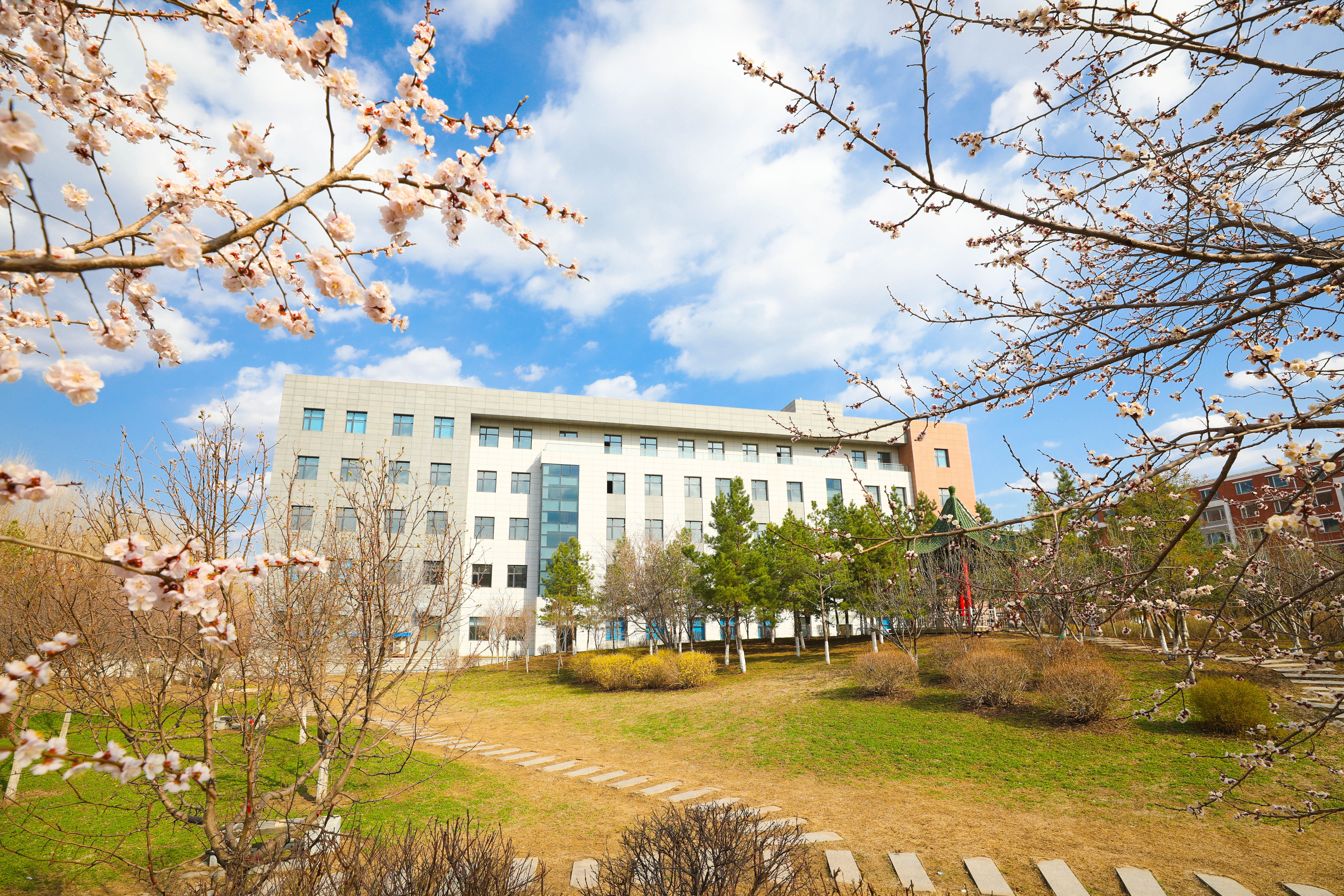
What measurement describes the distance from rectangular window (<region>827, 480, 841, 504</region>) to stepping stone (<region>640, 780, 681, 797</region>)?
29020 millimetres

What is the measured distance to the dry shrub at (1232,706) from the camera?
10383 millimetres

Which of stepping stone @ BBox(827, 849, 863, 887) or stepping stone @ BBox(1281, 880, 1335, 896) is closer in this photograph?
stepping stone @ BBox(1281, 880, 1335, 896)

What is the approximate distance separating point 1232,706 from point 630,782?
408 inches

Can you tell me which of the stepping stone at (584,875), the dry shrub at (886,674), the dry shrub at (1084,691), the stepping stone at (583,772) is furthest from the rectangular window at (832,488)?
the stepping stone at (584,875)

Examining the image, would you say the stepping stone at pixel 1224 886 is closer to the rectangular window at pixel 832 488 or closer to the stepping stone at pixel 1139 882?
the stepping stone at pixel 1139 882

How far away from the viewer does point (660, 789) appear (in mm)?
9680

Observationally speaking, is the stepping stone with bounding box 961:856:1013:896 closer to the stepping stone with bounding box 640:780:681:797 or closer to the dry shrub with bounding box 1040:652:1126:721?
the stepping stone with bounding box 640:780:681:797

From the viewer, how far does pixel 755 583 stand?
24609 mm

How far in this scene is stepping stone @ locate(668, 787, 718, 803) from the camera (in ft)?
29.6

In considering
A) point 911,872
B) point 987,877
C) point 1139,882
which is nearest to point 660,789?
point 911,872

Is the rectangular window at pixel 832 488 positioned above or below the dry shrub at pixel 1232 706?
above

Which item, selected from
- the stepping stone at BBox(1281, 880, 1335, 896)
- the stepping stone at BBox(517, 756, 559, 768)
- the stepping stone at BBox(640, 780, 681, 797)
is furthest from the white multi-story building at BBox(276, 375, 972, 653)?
the stepping stone at BBox(1281, 880, 1335, 896)

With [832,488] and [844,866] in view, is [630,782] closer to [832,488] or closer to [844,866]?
[844,866]

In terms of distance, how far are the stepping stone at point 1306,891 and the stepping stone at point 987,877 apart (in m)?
2.38
